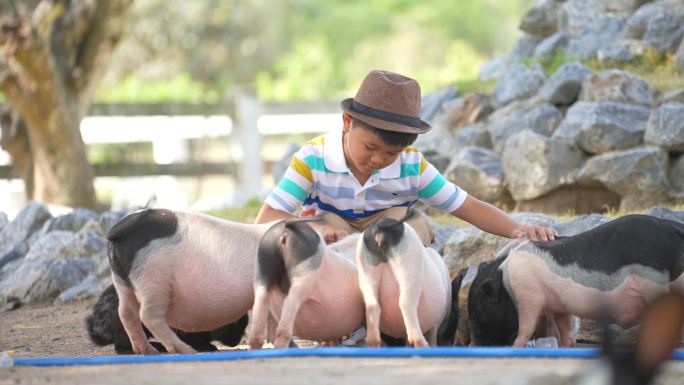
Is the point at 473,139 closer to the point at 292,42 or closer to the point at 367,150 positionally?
the point at 367,150

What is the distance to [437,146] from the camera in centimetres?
941

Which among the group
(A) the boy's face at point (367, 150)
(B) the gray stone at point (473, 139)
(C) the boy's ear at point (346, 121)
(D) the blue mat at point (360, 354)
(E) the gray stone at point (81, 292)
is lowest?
(E) the gray stone at point (81, 292)

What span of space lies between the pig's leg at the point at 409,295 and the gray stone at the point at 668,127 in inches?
165

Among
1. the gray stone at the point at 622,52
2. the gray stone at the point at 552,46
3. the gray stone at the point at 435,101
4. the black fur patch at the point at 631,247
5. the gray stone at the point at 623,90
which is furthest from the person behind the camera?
the gray stone at the point at 552,46

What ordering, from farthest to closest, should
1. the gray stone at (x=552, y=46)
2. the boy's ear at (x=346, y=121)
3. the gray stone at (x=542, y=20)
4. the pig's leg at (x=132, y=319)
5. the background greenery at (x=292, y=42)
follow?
the background greenery at (x=292, y=42)
the gray stone at (x=542, y=20)
the gray stone at (x=552, y=46)
the boy's ear at (x=346, y=121)
the pig's leg at (x=132, y=319)

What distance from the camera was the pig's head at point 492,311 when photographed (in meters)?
4.97

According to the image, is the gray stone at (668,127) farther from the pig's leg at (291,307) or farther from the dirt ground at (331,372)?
the pig's leg at (291,307)

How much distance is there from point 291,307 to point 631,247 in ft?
4.62

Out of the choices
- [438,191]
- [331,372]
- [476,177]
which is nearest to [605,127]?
[476,177]

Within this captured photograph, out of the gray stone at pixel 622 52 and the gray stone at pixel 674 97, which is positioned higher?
the gray stone at pixel 622 52

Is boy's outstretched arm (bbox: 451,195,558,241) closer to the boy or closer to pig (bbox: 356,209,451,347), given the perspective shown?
the boy

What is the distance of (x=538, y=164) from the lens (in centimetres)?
833

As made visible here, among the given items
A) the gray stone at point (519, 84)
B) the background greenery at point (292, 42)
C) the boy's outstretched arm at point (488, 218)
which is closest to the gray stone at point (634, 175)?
the gray stone at point (519, 84)

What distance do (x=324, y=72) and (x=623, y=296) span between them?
22.4 meters
